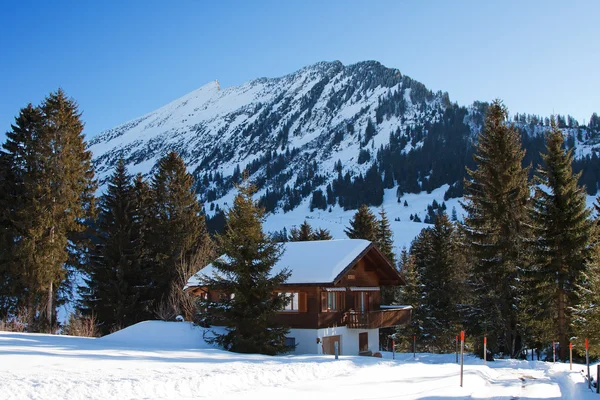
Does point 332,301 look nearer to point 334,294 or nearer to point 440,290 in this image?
point 334,294

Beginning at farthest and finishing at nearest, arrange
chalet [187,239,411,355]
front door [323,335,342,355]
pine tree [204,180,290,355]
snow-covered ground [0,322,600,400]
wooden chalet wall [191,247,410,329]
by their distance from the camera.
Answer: front door [323,335,342,355]
wooden chalet wall [191,247,410,329]
chalet [187,239,411,355]
pine tree [204,180,290,355]
snow-covered ground [0,322,600,400]

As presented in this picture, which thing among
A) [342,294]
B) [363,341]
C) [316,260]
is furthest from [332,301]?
[363,341]

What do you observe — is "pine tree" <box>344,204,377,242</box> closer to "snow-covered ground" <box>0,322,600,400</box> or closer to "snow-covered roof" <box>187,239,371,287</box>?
"snow-covered roof" <box>187,239,371,287</box>

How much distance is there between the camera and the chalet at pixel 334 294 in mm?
29109

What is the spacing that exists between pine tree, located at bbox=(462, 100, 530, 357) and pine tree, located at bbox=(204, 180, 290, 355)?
1492 centimetres

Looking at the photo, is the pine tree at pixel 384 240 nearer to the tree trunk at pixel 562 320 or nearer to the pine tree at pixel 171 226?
the pine tree at pixel 171 226

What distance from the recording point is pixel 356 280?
33.4 metres

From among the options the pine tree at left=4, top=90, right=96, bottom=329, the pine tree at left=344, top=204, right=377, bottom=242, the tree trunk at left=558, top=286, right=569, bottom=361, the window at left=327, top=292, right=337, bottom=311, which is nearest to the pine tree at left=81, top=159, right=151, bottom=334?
the pine tree at left=4, top=90, right=96, bottom=329

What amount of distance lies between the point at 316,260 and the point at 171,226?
14.1 metres

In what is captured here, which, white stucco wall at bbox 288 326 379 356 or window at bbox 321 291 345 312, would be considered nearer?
white stucco wall at bbox 288 326 379 356

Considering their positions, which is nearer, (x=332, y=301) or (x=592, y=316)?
(x=592, y=316)

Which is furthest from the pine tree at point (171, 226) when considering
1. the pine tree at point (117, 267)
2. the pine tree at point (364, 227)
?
the pine tree at point (364, 227)

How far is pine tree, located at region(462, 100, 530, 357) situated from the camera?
33094 millimetres

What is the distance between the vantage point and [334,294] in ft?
104
